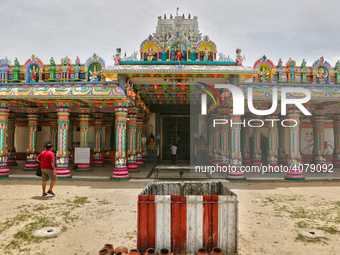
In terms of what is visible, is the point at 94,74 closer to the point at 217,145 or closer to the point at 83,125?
the point at 83,125

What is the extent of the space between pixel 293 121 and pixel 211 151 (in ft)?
24.2

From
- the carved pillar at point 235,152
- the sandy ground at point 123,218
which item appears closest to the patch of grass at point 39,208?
the sandy ground at point 123,218

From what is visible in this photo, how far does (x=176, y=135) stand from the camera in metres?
18.1

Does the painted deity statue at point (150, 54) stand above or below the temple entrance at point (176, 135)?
above

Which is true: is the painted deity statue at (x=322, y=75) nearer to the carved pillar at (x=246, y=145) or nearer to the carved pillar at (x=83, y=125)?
the carved pillar at (x=246, y=145)

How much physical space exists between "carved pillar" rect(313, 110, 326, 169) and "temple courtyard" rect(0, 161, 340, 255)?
5849 mm

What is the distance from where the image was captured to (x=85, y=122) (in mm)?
12930

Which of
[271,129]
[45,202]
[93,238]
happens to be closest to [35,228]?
[93,238]

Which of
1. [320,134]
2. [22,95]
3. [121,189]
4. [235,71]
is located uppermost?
[235,71]

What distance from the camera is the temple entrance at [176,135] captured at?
59.3ft

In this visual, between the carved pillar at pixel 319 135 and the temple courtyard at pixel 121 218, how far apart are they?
585 cm

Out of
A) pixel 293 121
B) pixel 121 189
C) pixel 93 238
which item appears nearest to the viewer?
pixel 93 238

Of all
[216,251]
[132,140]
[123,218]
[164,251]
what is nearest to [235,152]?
[132,140]

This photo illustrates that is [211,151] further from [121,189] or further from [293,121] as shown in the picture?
[121,189]
